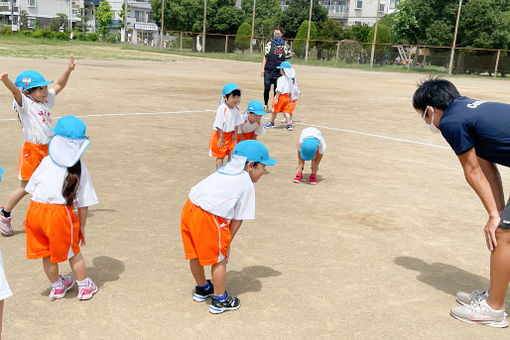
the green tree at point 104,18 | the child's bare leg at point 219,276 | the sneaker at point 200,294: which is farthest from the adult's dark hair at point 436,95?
the green tree at point 104,18

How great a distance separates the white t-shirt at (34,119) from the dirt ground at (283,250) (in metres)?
0.91

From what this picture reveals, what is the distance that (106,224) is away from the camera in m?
5.27

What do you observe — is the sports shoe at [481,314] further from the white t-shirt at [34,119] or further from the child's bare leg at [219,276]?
the white t-shirt at [34,119]

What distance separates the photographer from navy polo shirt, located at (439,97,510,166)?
3396mm

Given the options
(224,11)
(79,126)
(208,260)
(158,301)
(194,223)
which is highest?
(224,11)

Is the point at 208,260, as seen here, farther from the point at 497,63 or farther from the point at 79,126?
the point at 497,63

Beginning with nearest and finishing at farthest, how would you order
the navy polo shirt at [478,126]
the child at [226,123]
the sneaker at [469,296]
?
the navy polo shirt at [478,126] → the sneaker at [469,296] → the child at [226,123]

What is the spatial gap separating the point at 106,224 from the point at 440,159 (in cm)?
620

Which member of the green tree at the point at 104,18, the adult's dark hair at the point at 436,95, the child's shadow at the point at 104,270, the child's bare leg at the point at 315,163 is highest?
the green tree at the point at 104,18

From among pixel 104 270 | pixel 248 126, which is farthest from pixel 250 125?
pixel 104 270

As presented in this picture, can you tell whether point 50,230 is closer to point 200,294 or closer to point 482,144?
point 200,294

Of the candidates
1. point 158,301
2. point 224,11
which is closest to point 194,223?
point 158,301

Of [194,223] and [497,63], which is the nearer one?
[194,223]

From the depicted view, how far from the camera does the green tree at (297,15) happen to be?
62.7m
